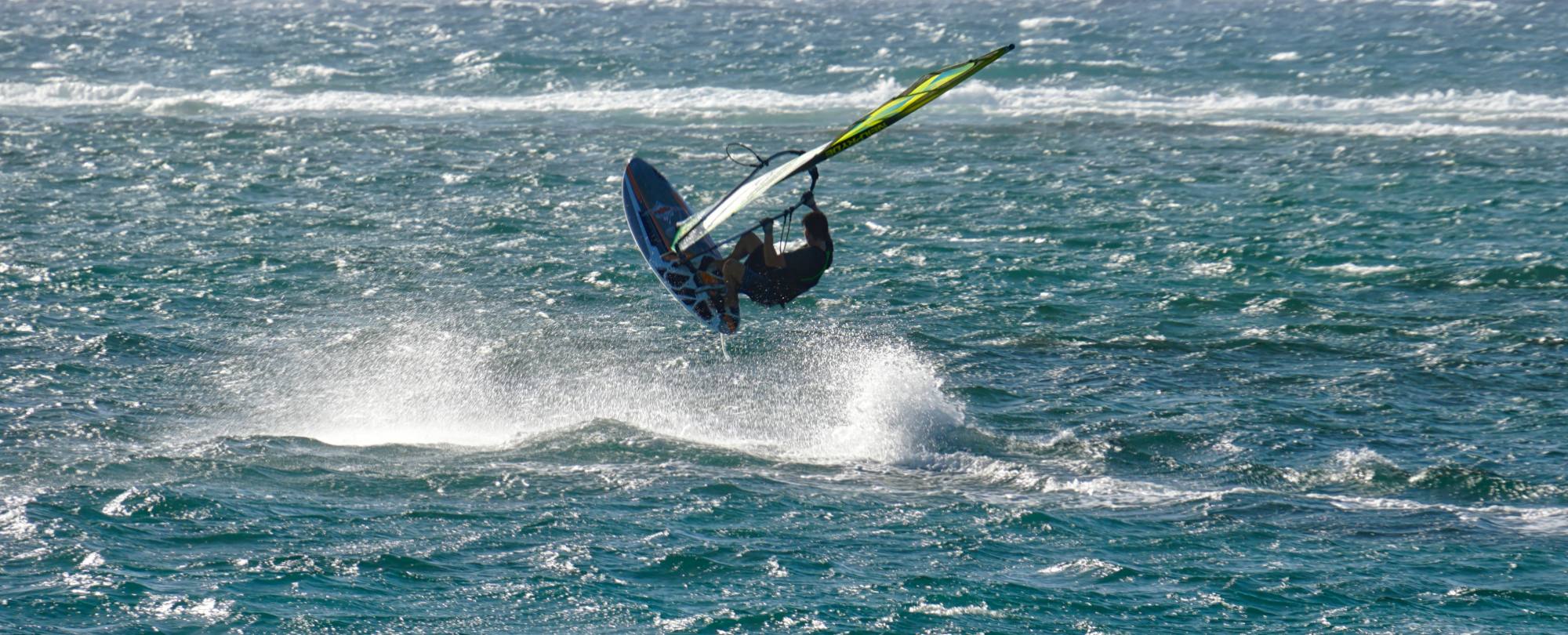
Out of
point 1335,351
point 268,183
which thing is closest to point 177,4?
point 268,183

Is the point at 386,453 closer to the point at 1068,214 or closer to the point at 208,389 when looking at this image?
the point at 208,389

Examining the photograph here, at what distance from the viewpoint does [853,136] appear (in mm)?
15758

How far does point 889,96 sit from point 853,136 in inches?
1227

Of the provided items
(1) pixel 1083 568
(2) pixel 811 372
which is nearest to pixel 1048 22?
(2) pixel 811 372

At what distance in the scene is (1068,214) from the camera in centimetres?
3033

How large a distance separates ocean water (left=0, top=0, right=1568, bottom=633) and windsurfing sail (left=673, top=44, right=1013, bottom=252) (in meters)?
2.77

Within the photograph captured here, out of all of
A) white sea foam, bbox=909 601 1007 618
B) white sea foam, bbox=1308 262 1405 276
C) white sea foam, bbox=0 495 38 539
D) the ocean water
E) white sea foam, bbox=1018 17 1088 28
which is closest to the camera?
white sea foam, bbox=909 601 1007 618

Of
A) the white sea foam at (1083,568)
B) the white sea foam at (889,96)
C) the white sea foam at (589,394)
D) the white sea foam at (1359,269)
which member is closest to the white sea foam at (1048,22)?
the white sea foam at (889,96)

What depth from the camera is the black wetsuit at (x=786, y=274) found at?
Result: 17.8m

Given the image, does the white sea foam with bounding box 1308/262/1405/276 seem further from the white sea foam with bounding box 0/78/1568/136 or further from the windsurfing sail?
the white sea foam with bounding box 0/78/1568/136

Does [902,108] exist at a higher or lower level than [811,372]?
higher

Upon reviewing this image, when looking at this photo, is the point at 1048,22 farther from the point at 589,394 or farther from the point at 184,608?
the point at 184,608

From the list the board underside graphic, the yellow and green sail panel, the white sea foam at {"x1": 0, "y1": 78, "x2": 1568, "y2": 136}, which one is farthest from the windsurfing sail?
the white sea foam at {"x1": 0, "y1": 78, "x2": 1568, "y2": 136}

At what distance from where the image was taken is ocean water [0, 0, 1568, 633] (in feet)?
48.4
